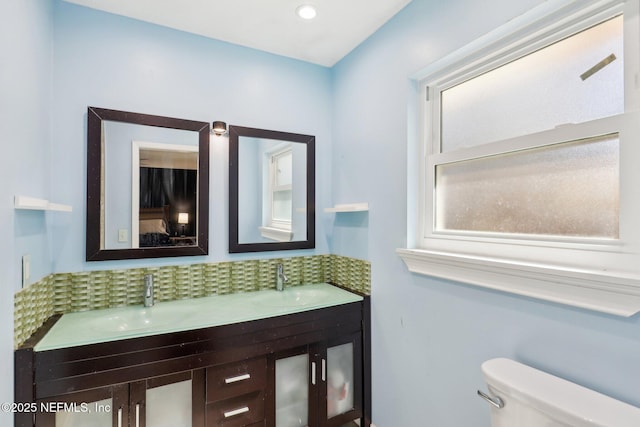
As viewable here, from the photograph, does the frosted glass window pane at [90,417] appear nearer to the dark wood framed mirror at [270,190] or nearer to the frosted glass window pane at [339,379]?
the dark wood framed mirror at [270,190]

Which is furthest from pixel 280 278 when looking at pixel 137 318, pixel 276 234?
pixel 137 318

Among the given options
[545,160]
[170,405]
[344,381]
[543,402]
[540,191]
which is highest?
[545,160]

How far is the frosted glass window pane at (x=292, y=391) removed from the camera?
5.59 feet

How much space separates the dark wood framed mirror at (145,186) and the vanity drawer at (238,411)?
0.83m

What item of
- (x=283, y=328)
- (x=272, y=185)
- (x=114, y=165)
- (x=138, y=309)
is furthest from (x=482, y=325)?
(x=114, y=165)

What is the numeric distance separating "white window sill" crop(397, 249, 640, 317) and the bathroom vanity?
27.5 inches

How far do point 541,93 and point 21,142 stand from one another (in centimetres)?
203

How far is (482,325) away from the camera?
1.31 m

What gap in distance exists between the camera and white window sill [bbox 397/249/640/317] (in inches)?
35.4

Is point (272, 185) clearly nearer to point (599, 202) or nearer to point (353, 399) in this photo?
point (353, 399)

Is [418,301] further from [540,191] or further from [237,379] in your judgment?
[237,379]

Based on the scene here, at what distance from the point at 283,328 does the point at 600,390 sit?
4.16 feet

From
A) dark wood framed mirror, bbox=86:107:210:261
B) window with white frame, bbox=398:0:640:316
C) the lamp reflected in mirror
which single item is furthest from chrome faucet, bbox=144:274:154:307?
window with white frame, bbox=398:0:640:316

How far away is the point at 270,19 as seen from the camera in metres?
1.79
